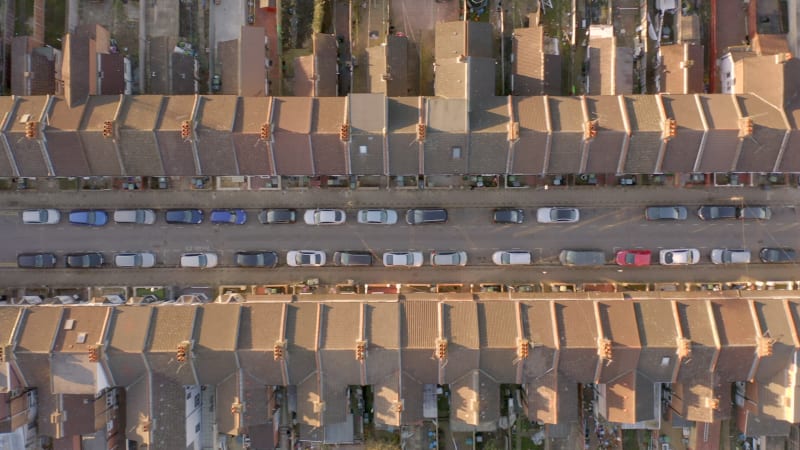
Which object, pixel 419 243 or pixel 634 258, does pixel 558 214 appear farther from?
pixel 419 243

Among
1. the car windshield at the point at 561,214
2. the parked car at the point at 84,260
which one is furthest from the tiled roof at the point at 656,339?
the parked car at the point at 84,260

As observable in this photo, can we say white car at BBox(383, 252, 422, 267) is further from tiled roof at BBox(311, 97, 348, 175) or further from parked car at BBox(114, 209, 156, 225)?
parked car at BBox(114, 209, 156, 225)

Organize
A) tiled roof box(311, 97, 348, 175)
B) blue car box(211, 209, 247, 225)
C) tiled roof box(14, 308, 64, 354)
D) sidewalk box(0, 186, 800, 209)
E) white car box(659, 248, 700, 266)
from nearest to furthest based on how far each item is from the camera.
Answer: tiled roof box(14, 308, 64, 354) → tiled roof box(311, 97, 348, 175) → white car box(659, 248, 700, 266) → blue car box(211, 209, 247, 225) → sidewalk box(0, 186, 800, 209)

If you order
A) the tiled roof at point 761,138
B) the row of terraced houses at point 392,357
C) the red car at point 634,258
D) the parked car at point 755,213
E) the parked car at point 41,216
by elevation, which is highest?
the tiled roof at point 761,138

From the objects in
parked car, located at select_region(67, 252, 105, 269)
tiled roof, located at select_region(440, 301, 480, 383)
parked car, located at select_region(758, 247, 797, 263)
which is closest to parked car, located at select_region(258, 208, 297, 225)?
parked car, located at select_region(67, 252, 105, 269)

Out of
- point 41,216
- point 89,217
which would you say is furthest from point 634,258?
point 41,216

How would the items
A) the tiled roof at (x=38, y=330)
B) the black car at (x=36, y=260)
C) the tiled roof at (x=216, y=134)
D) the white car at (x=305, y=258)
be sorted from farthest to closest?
the white car at (x=305, y=258)
the black car at (x=36, y=260)
the tiled roof at (x=216, y=134)
the tiled roof at (x=38, y=330)

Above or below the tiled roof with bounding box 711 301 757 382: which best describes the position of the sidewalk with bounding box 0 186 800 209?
above

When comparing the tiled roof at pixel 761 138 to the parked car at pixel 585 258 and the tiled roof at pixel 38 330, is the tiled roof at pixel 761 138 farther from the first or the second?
the tiled roof at pixel 38 330
